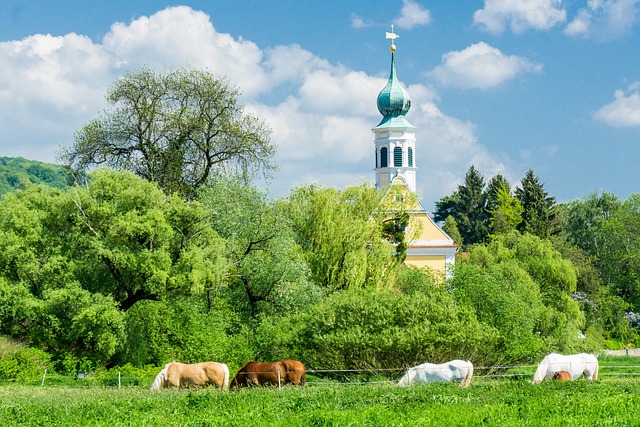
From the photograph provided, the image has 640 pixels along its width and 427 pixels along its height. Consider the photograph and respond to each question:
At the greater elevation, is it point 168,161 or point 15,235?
point 168,161

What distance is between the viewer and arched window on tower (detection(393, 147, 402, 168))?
7169 cm

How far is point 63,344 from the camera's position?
3014 centimetres

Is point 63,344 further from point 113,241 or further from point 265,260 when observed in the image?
point 265,260

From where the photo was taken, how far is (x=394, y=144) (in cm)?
7181

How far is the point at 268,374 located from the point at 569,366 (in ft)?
28.7

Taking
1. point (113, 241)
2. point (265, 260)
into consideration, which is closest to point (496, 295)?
point (265, 260)

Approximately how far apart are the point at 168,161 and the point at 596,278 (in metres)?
39.4

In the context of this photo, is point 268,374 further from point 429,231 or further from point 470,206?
point 470,206

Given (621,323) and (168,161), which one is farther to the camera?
(621,323)

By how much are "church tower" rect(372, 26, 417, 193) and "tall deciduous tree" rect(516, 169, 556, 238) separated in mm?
11368

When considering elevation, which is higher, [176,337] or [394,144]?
[394,144]

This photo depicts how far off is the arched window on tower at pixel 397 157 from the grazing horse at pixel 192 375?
48.6 metres

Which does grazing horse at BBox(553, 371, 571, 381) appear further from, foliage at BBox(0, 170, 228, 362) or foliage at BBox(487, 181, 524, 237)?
foliage at BBox(487, 181, 524, 237)

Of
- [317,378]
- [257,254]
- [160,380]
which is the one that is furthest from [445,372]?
[257,254]
